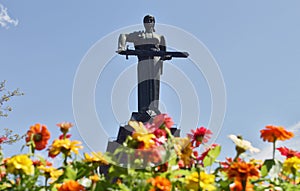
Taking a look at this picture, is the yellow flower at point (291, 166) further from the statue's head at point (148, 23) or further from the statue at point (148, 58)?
the statue's head at point (148, 23)

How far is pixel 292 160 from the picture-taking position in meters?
2.14

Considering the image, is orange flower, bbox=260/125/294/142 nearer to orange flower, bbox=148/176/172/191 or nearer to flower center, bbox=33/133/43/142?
orange flower, bbox=148/176/172/191

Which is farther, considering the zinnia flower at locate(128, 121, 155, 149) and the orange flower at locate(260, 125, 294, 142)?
the orange flower at locate(260, 125, 294, 142)

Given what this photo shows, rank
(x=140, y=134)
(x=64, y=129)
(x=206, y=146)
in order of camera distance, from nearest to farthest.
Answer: (x=140, y=134) → (x=64, y=129) → (x=206, y=146)

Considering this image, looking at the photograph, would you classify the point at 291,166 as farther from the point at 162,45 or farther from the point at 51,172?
the point at 162,45

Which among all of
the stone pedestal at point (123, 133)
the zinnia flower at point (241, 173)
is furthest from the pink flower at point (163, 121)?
the stone pedestal at point (123, 133)

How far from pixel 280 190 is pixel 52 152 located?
95 centimetres

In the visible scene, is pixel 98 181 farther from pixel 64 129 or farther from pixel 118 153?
pixel 64 129

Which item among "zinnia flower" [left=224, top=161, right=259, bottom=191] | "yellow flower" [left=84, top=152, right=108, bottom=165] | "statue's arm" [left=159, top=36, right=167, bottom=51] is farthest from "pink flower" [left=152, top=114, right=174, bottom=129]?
"statue's arm" [left=159, top=36, right=167, bottom=51]

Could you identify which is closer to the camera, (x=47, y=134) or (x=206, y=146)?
(x=47, y=134)

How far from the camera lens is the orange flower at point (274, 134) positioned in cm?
201

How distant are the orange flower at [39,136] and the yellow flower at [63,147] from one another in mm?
61

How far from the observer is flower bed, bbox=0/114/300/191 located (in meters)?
1.81

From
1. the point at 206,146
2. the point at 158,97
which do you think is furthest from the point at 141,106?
the point at 206,146
